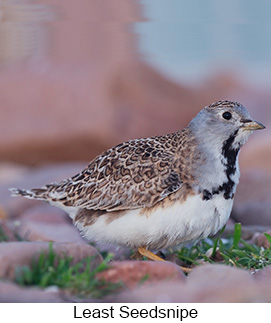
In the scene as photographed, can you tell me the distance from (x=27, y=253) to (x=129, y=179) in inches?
67.5

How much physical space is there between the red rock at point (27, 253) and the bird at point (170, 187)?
931mm

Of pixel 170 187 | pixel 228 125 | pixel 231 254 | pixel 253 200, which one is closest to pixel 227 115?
pixel 228 125

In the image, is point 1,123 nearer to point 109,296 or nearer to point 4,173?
point 4,173

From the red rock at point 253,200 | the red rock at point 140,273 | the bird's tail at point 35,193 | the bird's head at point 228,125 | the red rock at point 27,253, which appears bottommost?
the red rock at point 253,200

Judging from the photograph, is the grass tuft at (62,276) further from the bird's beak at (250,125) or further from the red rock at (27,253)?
the bird's beak at (250,125)

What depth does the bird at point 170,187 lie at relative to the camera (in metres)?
5.69

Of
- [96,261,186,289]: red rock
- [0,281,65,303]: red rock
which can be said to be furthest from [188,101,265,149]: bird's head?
[0,281,65,303]: red rock

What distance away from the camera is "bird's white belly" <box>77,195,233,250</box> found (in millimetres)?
5637

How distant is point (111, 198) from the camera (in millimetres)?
5992

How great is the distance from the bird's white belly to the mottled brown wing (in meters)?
0.14

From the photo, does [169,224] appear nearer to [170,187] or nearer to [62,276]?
[170,187]

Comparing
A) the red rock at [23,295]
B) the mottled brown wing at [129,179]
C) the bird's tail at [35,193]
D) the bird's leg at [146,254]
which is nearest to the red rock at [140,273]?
the red rock at [23,295]

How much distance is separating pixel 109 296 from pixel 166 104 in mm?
9797

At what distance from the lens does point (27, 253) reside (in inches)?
180
